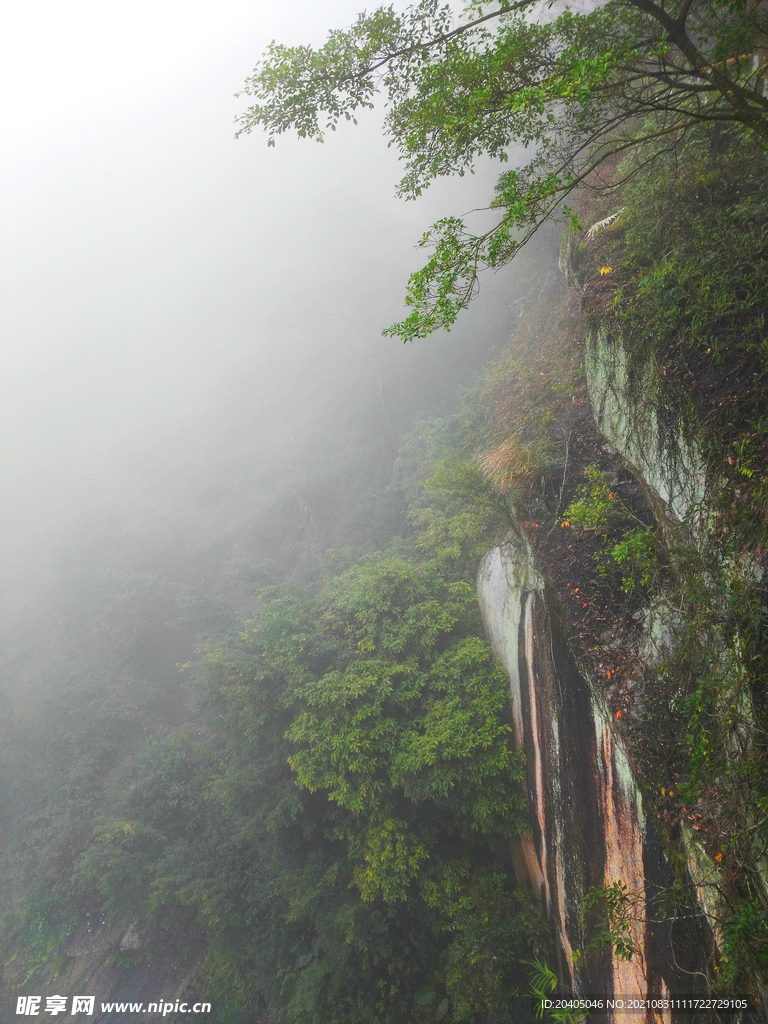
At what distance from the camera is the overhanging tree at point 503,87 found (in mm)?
2178

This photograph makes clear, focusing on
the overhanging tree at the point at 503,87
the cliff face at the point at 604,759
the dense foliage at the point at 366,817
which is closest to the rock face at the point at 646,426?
the cliff face at the point at 604,759

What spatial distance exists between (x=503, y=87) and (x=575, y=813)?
18.3 ft

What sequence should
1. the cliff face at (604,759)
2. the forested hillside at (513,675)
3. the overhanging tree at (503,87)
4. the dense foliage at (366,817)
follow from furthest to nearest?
the dense foliage at (366,817)
the cliff face at (604,759)
the forested hillside at (513,675)
the overhanging tree at (503,87)

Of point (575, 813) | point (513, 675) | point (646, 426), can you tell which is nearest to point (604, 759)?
point (575, 813)

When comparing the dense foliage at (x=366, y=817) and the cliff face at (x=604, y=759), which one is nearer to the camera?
the cliff face at (x=604, y=759)

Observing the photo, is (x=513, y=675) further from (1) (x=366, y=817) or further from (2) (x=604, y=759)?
(1) (x=366, y=817)

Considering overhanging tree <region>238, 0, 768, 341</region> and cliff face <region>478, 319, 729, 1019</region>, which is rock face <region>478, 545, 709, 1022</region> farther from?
overhanging tree <region>238, 0, 768, 341</region>

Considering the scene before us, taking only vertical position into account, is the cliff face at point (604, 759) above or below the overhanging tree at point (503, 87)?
below

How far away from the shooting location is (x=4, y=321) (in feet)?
106

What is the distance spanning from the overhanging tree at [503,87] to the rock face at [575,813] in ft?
11.3

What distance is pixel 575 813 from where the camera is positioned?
4398 mm

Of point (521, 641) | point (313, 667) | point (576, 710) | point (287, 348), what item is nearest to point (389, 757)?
point (313, 667)

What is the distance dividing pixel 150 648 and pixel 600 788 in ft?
53.4

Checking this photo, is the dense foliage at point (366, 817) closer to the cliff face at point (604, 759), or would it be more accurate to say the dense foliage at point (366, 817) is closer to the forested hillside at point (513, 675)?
the forested hillside at point (513, 675)
